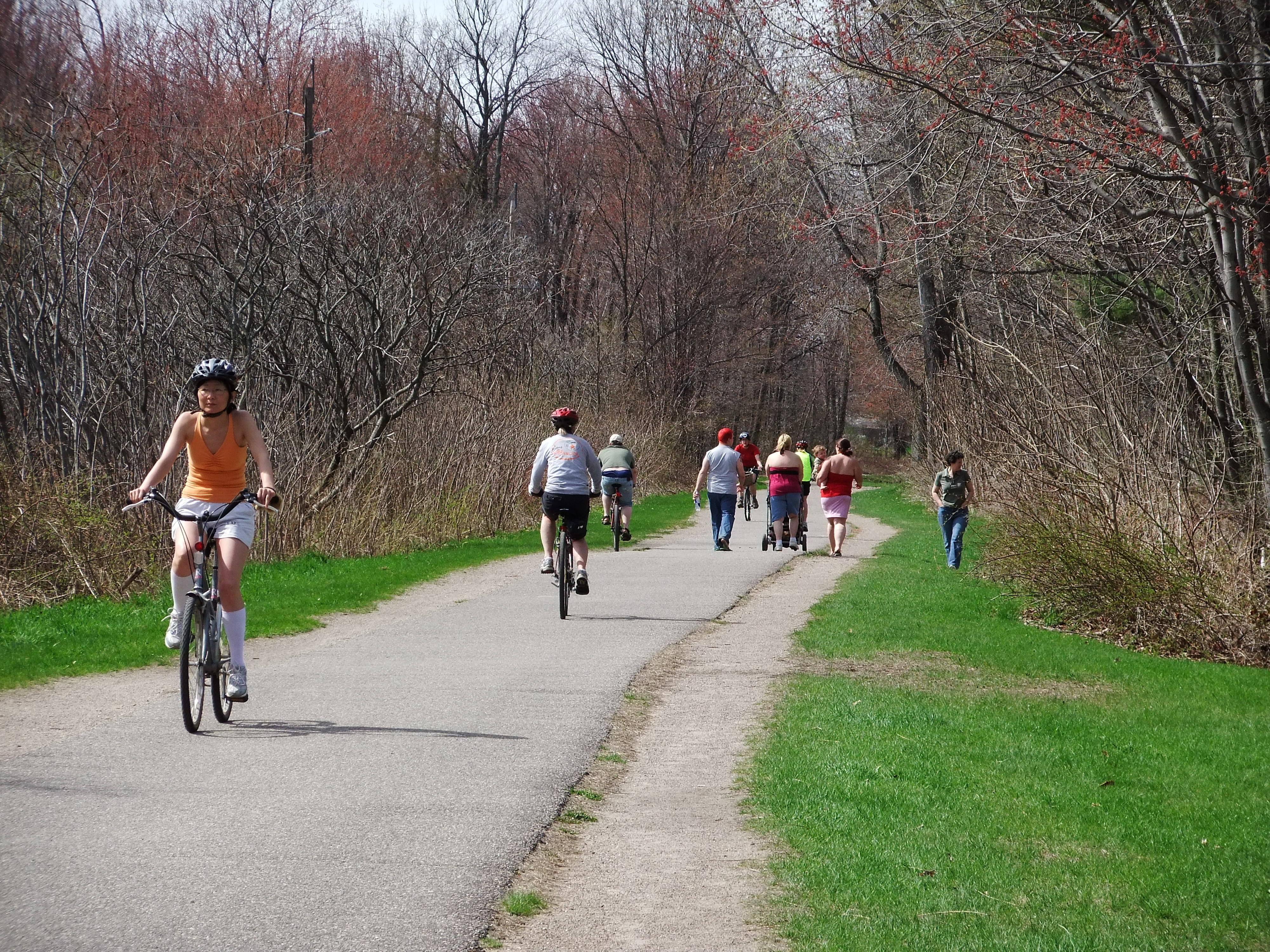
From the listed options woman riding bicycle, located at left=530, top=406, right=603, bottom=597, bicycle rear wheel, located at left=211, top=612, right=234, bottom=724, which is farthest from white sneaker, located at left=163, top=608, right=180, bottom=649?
woman riding bicycle, located at left=530, top=406, right=603, bottom=597

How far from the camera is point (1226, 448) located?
559 inches

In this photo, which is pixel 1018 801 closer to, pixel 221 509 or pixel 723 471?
pixel 221 509

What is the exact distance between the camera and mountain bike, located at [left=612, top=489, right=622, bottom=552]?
21000 millimetres

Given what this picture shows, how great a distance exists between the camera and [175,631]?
7.55 metres

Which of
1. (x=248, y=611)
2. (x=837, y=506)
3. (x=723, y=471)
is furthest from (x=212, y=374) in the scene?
(x=837, y=506)

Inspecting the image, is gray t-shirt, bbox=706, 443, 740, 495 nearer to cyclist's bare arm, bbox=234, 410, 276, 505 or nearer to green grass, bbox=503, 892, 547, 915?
cyclist's bare arm, bbox=234, 410, 276, 505

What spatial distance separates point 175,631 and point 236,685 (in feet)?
1.44

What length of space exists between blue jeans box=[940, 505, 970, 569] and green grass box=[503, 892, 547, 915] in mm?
15445

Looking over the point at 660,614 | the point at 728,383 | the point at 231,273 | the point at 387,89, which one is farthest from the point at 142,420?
the point at 728,383

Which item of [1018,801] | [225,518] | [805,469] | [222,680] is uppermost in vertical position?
[805,469]

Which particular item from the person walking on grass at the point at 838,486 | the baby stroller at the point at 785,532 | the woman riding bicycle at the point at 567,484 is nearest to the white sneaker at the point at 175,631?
the woman riding bicycle at the point at 567,484

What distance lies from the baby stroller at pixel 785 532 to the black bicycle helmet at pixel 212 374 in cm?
1504

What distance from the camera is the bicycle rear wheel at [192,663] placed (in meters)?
7.27

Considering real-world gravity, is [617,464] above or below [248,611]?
above
